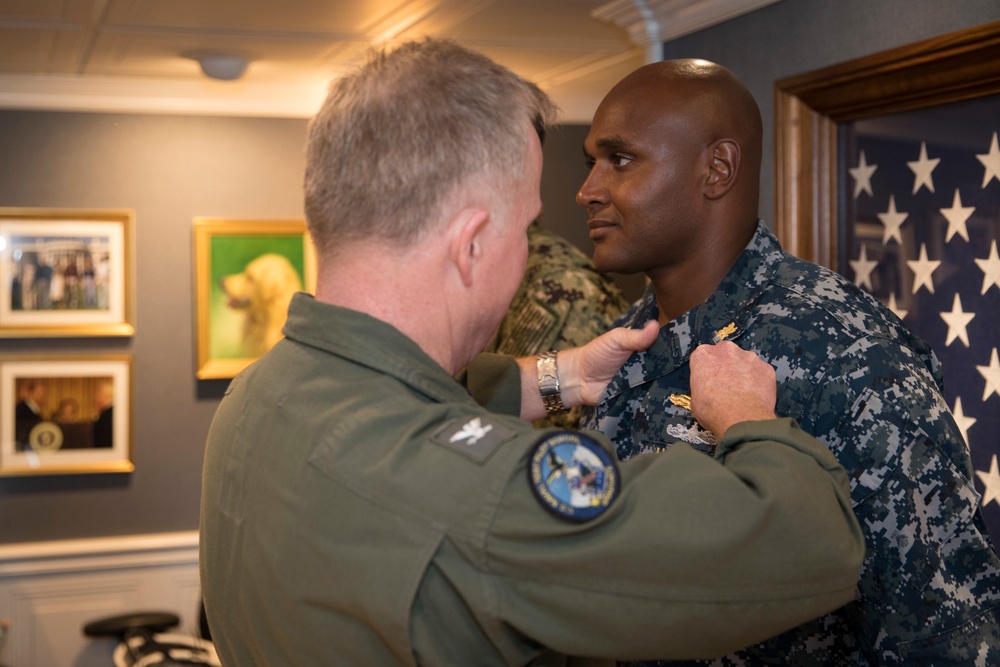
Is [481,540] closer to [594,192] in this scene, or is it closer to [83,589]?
[594,192]

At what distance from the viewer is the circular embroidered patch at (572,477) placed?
90 centimetres

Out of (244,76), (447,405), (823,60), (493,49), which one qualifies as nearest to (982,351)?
(823,60)

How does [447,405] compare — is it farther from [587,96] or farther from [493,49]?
[587,96]

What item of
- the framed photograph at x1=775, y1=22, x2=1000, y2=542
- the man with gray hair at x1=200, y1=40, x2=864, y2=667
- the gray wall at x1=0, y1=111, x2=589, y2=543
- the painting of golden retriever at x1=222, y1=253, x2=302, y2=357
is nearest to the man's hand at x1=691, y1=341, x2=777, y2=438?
the man with gray hair at x1=200, y1=40, x2=864, y2=667

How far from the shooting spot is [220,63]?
411 cm

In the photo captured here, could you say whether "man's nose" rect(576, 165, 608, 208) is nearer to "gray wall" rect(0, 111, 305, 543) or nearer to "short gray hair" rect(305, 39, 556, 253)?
"short gray hair" rect(305, 39, 556, 253)

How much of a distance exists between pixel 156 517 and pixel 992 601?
4.12 m

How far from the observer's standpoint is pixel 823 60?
262cm

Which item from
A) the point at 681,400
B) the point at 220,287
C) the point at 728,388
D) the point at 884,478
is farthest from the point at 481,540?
the point at 220,287

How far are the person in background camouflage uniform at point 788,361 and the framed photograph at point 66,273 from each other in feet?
10.7

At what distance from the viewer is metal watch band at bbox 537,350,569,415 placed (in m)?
1.87

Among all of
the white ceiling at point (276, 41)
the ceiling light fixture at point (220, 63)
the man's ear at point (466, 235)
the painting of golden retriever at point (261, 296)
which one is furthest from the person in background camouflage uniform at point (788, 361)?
the painting of golden retriever at point (261, 296)

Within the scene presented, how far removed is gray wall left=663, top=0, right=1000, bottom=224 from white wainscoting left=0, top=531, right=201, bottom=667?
3213 mm

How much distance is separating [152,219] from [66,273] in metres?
0.46
